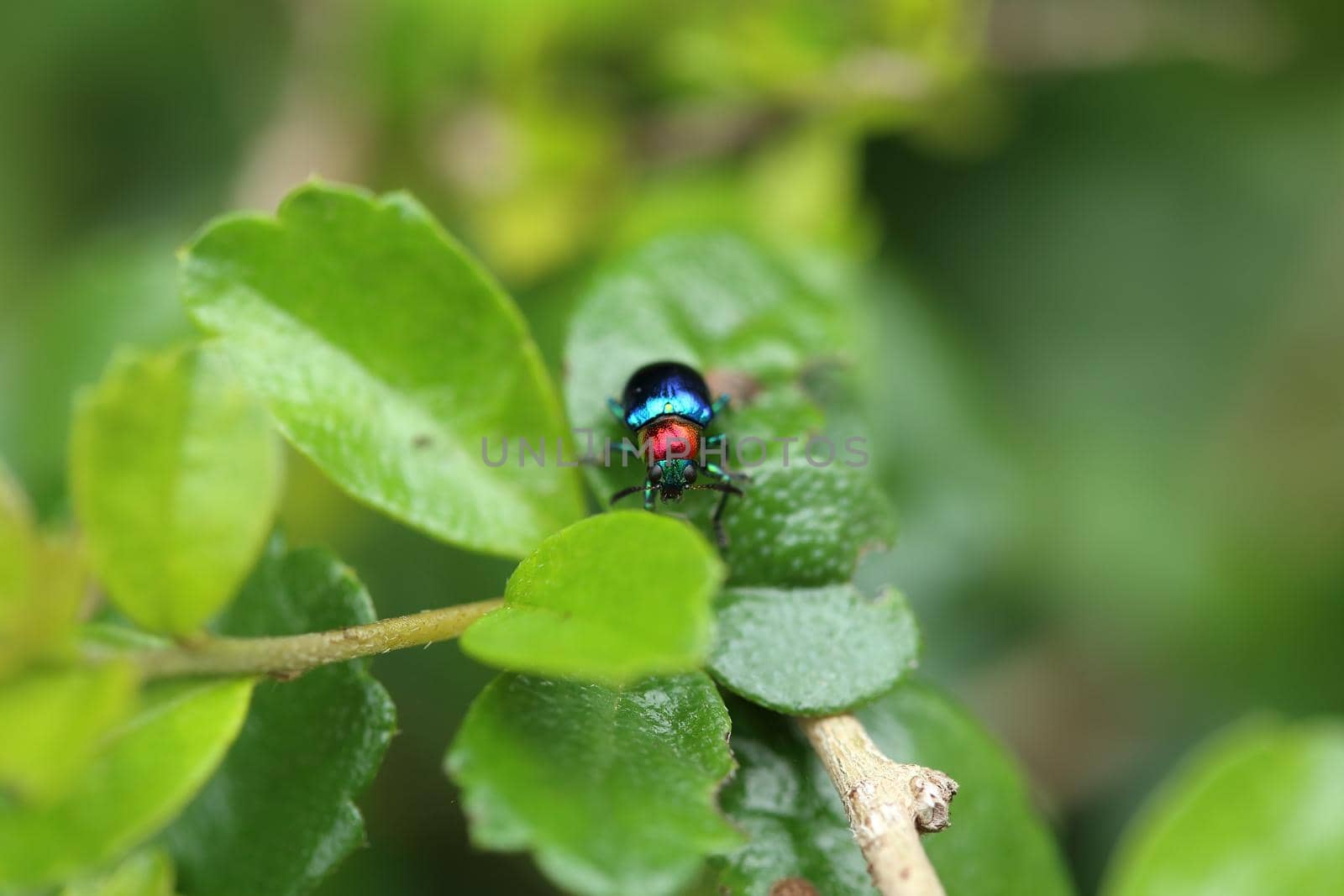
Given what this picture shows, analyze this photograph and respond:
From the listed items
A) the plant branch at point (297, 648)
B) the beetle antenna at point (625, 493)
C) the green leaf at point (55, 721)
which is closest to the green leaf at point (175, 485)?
the plant branch at point (297, 648)

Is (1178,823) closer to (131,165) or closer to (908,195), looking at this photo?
(908,195)

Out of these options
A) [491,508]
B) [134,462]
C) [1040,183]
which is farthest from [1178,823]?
[1040,183]

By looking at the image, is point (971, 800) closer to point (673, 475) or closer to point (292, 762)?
point (673, 475)

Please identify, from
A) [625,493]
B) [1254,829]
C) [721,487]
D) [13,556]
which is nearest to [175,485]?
[13,556]

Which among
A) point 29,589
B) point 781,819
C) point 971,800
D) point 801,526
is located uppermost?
point 29,589

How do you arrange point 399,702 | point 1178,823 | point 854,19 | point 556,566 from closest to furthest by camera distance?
point 556,566 → point 1178,823 → point 399,702 → point 854,19

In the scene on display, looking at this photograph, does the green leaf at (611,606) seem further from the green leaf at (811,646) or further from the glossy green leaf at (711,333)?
the glossy green leaf at (711,333)
